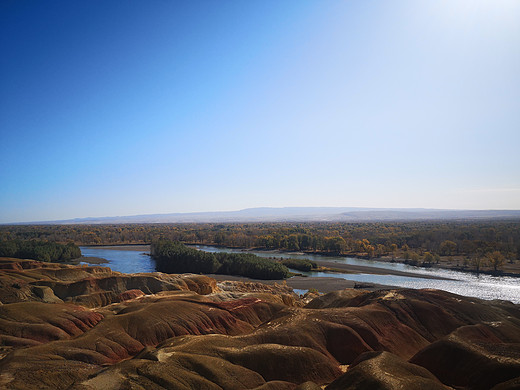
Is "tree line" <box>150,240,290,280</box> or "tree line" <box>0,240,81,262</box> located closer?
"tree line" <box>150,240,290,280</box>

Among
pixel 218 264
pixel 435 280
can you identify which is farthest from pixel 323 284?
pixel 218 264

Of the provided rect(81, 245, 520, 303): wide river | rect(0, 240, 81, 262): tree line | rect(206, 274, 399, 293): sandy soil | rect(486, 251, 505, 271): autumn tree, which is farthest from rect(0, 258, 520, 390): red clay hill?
rect(0, 240, 81, 262): tree line

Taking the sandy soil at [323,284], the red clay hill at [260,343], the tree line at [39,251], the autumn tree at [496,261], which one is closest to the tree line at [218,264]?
the sandy soil at [323,284]

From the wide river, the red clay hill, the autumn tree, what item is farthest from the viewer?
the autumn tree

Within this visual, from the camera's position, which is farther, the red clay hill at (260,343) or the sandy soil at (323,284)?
the sandy soil at (323,284)

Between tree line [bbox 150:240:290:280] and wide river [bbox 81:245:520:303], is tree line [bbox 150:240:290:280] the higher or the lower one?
the higher one

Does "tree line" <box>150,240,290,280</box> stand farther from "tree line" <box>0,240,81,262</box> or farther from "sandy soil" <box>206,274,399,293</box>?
"tree line" <box>0,240,81,262</box>

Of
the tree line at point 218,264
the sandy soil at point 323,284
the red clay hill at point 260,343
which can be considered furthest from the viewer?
the tree line at point 218,264

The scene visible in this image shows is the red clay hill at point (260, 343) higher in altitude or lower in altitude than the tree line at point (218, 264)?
higher

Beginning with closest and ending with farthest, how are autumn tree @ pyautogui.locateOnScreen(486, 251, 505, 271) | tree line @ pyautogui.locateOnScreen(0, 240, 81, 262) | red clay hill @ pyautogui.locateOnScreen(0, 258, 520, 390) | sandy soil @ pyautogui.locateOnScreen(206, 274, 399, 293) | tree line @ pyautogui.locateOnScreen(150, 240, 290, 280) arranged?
red clay hill @ pyautogui.locateOnScreen(0, 258, 520, 390), sandy soil @ pyautogui.locateOnScreen(206, 274, 399, 293), tree line @ pyautogui.locateOnScreen(150, 240, 290, 280), autumn tree @ pyautogui.locateOnScreen(486, 251, 505, 271), tree line @ pyautogui.locateOnScreen(0, 240, 81, 262)

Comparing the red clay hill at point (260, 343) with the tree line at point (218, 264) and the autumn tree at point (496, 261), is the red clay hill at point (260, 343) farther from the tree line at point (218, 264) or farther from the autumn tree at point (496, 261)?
the autumn tree at point (496, 261)
